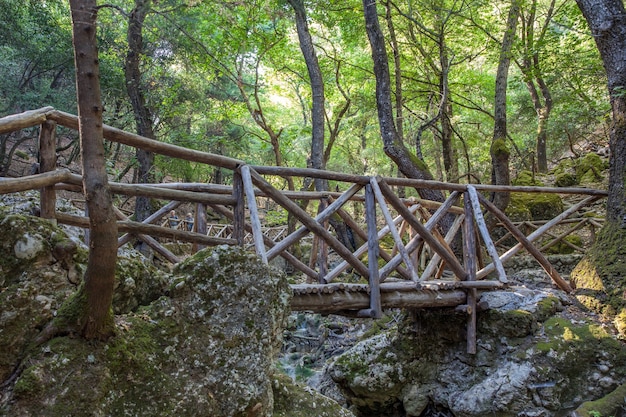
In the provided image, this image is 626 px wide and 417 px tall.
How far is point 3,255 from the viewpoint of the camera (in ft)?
7.23

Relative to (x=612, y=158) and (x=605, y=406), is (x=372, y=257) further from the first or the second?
(x=612, y=158)

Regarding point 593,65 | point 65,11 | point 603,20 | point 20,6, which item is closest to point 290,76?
point 65,11

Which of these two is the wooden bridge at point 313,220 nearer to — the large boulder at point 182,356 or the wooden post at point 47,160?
the wooden post at point 47,160

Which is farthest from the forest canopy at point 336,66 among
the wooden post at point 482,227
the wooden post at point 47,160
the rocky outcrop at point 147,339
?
the rocky outcrop at point 147,339

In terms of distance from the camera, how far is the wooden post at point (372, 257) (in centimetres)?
423

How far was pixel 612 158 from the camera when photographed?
5.93 metres

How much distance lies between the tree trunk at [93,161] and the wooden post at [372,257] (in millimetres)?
2727

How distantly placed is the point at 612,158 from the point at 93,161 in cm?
627

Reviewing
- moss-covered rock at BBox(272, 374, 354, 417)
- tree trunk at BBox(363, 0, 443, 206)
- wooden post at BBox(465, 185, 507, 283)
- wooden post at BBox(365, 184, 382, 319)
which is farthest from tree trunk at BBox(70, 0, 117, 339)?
tree trunk at BBox(363, 0, 443, 206)

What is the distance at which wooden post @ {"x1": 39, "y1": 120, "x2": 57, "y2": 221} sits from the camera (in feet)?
9.85

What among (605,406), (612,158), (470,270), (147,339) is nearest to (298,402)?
(147,339)

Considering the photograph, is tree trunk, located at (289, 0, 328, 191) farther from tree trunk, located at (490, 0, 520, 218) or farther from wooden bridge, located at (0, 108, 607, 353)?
wooden bridge, located at (0, 108, 607, 353)

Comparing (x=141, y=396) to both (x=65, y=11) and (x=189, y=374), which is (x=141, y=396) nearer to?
(x=189, y=374)

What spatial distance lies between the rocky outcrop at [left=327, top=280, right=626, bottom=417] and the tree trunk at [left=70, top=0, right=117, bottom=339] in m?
4.28
